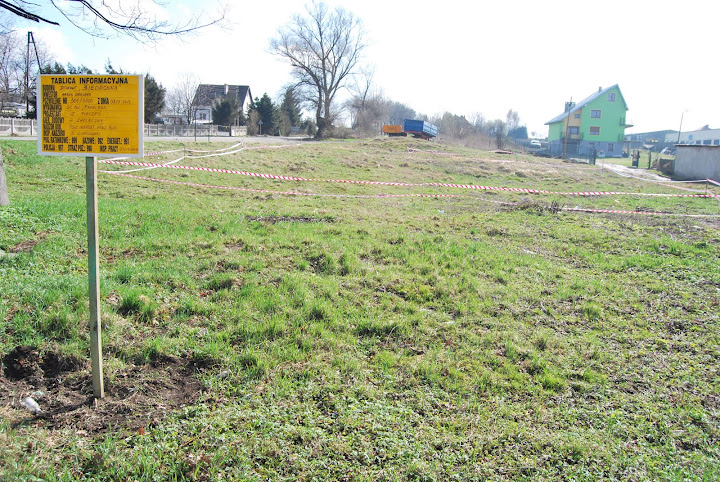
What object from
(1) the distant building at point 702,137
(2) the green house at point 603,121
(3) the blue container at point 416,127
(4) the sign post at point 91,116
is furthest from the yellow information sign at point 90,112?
(1) the distant building at point 702,137

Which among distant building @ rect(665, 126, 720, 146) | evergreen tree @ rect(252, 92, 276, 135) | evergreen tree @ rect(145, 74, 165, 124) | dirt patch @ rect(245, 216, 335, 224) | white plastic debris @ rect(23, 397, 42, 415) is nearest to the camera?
white plastic debris @ rect(23, 397, 42, 415)

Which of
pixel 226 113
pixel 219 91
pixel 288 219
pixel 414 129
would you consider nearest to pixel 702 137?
pixel 414 129

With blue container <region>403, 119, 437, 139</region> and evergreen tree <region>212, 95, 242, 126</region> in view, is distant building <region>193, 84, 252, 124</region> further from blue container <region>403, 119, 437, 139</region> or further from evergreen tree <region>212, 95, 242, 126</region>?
blue container <region>403, 119, 437, 139</region>

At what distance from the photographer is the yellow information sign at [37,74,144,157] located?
11.6 ft

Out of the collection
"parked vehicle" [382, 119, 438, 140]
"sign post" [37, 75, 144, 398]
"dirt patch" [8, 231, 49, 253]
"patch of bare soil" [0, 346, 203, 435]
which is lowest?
"patch of bare soil" [0, 346, 203, 435]

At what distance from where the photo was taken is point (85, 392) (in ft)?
12.6

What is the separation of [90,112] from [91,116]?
29 millimetres

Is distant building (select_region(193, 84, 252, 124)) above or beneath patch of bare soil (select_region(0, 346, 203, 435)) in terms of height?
above

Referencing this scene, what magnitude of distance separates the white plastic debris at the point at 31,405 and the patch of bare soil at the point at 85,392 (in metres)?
0.03

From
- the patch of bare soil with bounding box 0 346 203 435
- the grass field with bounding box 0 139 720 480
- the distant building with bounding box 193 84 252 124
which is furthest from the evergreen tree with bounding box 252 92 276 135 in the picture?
the patch of bare soil with bounding box 0 346 203 435

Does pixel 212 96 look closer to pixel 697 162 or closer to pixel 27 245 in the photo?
pixel 697 162

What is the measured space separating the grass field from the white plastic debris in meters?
0.05

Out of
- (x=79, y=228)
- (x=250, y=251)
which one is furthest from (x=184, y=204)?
(x=250, y=251)

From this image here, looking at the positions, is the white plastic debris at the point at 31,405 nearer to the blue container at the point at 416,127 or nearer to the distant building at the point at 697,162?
the distant building at the point at 697,162
